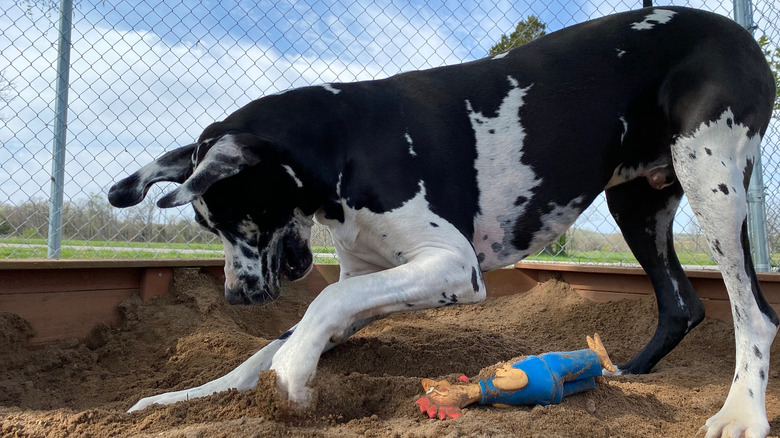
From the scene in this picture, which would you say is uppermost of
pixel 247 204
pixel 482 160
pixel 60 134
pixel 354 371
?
pixel 60 134

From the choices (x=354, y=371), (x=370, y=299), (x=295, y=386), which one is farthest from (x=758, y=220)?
(x=295, y=386)

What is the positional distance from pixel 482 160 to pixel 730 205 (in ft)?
3.03

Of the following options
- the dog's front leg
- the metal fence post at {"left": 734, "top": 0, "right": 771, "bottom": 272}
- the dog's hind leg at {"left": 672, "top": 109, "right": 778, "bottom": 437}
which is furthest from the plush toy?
the metal fence post at {"left": 734, "top": 0, "right": 771, "bottom": 272}

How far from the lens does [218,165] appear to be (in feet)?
5.98

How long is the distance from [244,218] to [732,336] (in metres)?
2.54

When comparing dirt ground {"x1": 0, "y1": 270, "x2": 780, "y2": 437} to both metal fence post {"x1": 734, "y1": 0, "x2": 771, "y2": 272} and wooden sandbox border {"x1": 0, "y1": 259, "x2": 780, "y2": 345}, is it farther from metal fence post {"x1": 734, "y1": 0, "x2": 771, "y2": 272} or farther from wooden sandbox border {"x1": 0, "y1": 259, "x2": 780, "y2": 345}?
metal fence post {"x1": 734, "y1": 0, "x2": 771, "y2": 272}

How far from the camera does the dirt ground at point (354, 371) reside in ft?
4.82

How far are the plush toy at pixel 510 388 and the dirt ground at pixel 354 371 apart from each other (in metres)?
0.03

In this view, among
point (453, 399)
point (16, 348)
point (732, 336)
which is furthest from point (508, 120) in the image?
point (16, 348)

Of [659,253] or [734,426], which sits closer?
[734,426]

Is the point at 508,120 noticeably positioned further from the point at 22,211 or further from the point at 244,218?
the point at 22,211

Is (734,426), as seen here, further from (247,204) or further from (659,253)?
(247,204)

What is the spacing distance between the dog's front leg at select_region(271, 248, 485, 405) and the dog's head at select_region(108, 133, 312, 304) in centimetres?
50

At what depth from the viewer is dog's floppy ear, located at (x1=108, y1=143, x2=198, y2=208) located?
218 centimetres
